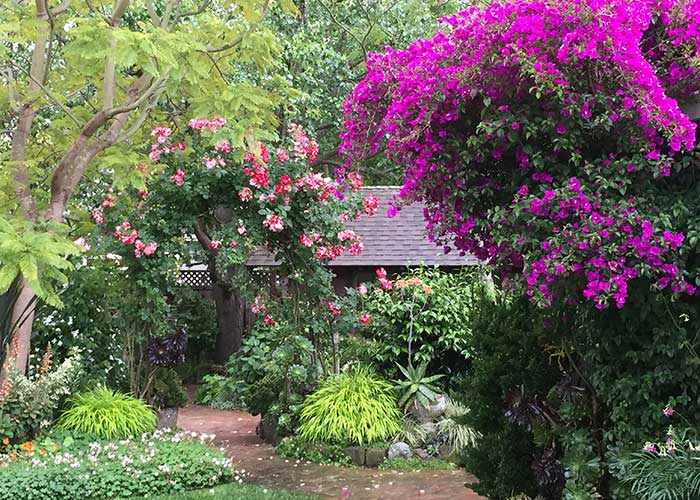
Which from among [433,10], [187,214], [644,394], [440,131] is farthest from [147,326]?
[433,10]

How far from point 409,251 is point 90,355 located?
23.7 feet

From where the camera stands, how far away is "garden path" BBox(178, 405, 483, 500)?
21.8ft

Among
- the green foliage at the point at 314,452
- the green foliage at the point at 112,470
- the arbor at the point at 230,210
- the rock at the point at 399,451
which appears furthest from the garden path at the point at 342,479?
the arbor at the point at 230,210

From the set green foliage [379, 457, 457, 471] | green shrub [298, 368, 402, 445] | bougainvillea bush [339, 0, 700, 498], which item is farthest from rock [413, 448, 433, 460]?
bougainvillea bush [339, 0, 700, 498]

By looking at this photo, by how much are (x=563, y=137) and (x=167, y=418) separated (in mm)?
6608

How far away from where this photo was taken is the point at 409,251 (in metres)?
14.4

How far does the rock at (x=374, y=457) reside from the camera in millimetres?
7796

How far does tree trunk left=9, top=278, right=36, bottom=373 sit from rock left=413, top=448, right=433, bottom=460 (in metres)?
4.17

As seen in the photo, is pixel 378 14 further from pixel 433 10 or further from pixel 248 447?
pixel 248 447

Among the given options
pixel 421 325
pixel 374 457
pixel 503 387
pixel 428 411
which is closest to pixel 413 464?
pixel 374 457

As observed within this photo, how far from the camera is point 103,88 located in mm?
7355

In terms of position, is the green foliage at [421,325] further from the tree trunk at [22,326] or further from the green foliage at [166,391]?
the tree trunk at [22,326]

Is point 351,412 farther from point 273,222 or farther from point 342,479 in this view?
point 273,222

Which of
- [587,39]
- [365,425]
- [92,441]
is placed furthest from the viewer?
[365,425]
